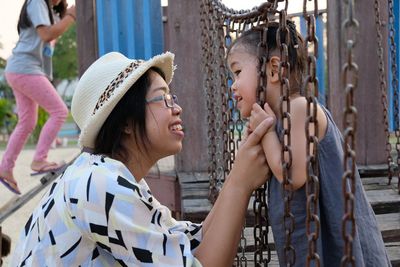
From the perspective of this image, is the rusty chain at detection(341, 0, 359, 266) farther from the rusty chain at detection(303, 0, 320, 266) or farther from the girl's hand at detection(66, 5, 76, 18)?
the girl's hand at detection(66, 5, 76, 18)

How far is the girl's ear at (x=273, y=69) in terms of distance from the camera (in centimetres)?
185

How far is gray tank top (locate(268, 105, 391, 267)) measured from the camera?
5.65 feet

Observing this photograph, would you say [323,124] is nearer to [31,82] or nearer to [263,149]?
[263,149]

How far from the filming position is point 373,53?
158 inches

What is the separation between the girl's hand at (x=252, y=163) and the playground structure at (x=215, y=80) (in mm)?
783

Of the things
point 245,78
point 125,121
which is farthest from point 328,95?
point 125,121

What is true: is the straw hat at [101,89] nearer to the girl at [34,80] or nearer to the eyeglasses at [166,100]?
the eyeglasses at [166,100]

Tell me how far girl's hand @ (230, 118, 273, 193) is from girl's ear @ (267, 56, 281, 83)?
21 centimetres

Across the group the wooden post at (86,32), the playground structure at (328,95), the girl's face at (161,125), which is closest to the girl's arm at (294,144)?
the girl's face at (161,125)

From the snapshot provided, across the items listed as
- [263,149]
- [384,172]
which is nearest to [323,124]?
[263,149]

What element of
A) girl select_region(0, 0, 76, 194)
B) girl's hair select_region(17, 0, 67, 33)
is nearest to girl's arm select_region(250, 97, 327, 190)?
girl select_region(0, 0, 76, 194)

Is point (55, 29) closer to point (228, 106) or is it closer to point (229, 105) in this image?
point (229, 105)

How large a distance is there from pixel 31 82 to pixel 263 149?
4.05 meters

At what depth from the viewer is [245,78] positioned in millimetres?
1908
